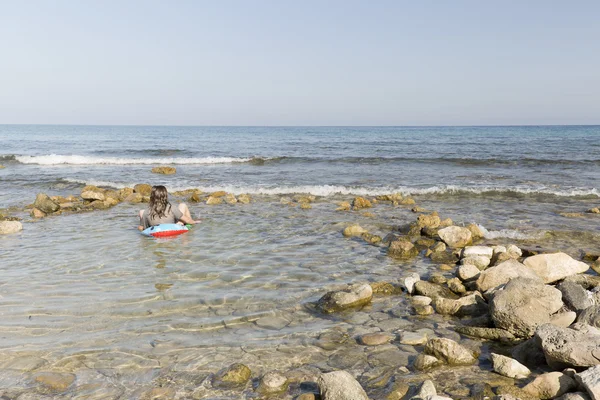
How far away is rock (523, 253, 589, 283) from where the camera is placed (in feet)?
21.4

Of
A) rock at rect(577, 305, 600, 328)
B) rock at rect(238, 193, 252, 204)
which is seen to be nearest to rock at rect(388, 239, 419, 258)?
rock at rect(577, 305, 600, 328)

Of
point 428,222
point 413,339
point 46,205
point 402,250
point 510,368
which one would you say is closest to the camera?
point 510,368

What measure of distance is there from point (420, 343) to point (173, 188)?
588 inches

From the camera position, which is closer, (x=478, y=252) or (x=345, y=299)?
(x=345, y=299)

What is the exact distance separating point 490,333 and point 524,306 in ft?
1.51

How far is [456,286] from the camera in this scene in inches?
246

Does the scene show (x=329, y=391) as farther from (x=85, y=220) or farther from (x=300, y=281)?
(x=85, y=220)

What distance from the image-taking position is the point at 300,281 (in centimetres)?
665

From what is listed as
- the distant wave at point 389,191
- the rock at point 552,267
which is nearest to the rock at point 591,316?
the rock at point 552,267

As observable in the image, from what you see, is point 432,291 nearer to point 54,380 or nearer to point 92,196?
point 54,380

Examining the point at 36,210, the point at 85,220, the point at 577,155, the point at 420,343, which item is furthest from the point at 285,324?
the point at 577,155

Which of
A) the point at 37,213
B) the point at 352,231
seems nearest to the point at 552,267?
the point at 352,231

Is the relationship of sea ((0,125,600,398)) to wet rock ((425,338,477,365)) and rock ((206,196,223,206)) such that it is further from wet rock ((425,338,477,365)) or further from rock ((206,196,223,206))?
wet rock ((425,338,477,365))

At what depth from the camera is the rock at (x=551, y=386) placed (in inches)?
139
